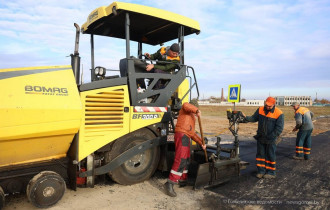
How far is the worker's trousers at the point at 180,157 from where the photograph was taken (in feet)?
13.0

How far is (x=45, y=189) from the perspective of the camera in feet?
10.2

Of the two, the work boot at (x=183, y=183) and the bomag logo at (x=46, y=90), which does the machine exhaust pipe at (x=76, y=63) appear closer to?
the bomag logo at (x=46, y=90)

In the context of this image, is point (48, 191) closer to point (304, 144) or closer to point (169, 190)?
point (169, 190)

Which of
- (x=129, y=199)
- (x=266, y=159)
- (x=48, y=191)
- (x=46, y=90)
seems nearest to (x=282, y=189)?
(x=266, y=159)

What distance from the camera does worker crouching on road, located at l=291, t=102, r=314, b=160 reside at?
6.64 meters

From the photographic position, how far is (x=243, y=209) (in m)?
3.45

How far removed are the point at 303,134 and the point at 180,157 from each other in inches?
181

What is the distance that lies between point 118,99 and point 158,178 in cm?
181

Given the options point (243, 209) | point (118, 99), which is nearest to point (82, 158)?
point (118, 99)

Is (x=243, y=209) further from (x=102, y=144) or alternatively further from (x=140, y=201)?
(x=102, y=144)

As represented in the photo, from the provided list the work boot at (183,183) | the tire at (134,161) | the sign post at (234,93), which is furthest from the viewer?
the sign post at (234,93)

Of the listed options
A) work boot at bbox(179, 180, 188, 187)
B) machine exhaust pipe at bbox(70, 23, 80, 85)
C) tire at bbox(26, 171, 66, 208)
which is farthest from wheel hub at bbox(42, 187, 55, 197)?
work boot at bbox(179, 180, 188, 187)

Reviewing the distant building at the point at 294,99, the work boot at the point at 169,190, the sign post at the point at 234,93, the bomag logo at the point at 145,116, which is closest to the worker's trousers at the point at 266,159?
the sign post at the point at 234,93

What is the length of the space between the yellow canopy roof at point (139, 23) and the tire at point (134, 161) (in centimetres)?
194
